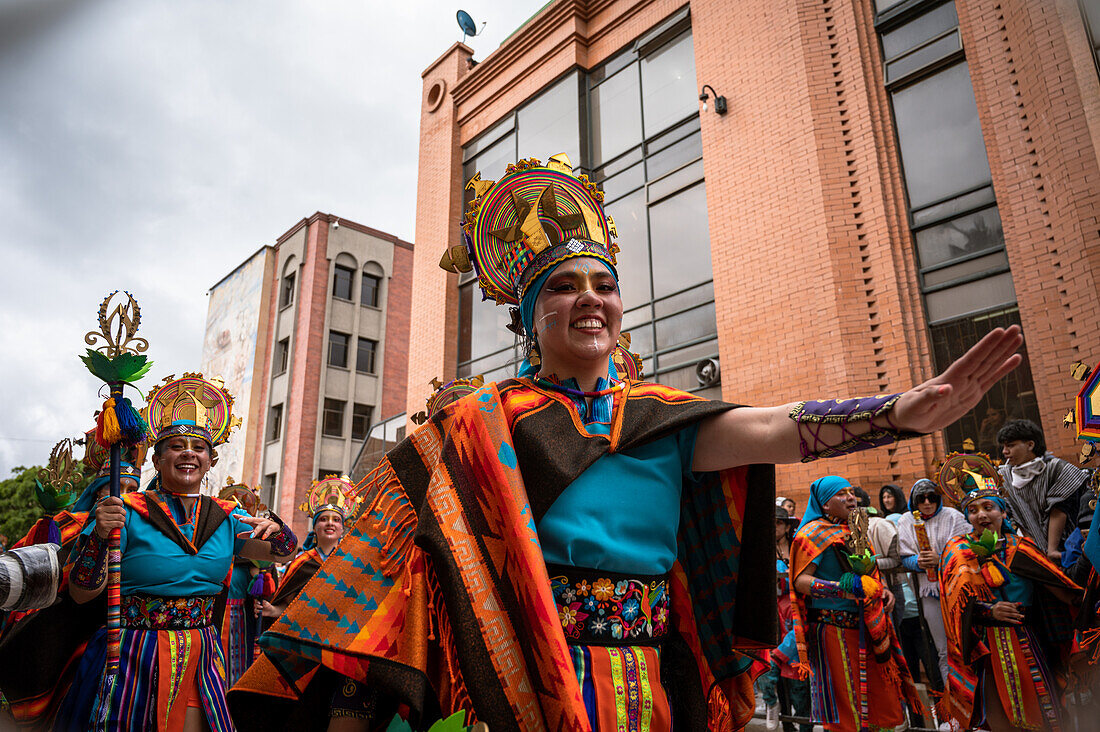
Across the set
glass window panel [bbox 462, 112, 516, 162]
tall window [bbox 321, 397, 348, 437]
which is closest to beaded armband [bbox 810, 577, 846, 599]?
glass window panel [bbox 462, 112, 516, 162]

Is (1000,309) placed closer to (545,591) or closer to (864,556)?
(864,556)

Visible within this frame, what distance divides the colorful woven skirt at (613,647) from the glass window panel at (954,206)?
9.25 meters

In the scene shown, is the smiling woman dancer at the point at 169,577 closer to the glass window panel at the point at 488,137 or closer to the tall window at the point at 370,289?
the glass window panel at the point at 488,137

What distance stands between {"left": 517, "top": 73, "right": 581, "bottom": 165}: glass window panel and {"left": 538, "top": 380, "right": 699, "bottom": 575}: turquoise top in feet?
41.9

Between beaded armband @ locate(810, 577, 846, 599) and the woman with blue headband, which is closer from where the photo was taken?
the woman with blue headband

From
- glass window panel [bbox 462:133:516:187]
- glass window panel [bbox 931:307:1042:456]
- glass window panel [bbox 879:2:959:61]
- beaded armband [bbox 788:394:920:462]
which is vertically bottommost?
beaded armband [bbox 788:394:920:462]

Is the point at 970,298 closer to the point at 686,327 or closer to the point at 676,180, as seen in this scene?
the point at 686,327

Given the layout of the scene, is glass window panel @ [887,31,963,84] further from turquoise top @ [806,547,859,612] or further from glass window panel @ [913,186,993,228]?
turquoise top @ [806,547,859,612]

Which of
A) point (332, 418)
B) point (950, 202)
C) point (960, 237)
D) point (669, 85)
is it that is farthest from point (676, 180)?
point (332, 418)

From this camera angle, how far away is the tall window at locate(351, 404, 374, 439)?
88.6 ft

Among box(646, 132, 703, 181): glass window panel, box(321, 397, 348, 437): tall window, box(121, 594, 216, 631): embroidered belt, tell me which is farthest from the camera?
box(321, 397, 348, 437): tall window

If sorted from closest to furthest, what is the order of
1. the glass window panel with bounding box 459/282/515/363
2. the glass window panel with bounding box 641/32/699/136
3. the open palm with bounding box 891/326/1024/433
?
1. the open palm with bounding box 891/326/1024/433
2. the glass window panel with bounding box 641/32/699/136
3. the glass window panel with bounding box 459/282/515/363

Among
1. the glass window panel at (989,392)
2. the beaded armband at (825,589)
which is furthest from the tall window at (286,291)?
the beaded armband at (825,589)

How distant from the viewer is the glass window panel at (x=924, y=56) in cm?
962
